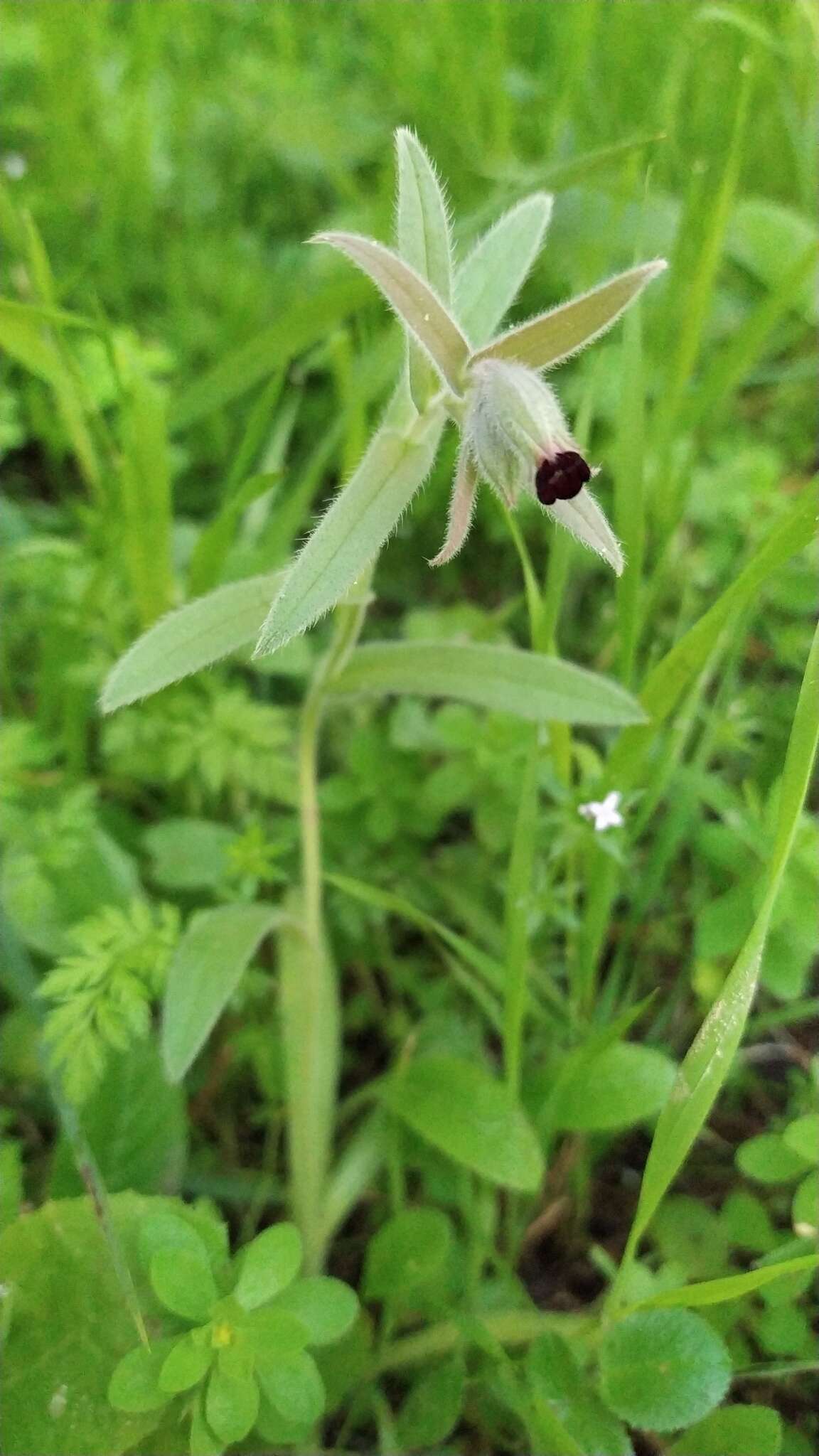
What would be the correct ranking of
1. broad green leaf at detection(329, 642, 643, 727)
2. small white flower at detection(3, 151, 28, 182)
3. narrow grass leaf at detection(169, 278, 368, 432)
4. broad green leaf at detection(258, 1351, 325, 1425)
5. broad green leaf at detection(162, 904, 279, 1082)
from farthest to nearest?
small white flower at detection(3, 151, 28, 182) < narrow grass leaf at detection(169, 278, 368, 432) < broad green leaf at detection(329, 642, 643, 727) < broad green leaf at detection(162, 904, 279, 1082) < broad green leaf at detection(258, 1351, 325, 1425)

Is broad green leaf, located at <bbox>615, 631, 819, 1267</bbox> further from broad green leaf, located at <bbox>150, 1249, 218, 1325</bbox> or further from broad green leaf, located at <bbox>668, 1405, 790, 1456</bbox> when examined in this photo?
broad green leaf, located at <bbox>150, 1249, 218, 1325</bbox>

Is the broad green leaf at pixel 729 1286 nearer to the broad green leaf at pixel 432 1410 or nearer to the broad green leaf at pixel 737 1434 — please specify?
the broad green leaf at pixel 737 1434

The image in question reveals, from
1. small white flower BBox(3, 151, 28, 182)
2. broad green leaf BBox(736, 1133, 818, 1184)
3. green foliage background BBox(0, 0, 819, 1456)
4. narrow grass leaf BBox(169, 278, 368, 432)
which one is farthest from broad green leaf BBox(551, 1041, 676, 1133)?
small white flower BBox(3, 151, 28, 182)

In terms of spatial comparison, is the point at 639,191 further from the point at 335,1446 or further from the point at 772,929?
the point at 335,1446

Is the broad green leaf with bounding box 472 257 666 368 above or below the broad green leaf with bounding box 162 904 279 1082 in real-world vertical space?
above

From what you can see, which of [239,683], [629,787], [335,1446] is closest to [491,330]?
[629,787]

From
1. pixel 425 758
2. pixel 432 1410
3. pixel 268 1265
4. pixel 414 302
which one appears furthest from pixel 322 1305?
pixel 414 302

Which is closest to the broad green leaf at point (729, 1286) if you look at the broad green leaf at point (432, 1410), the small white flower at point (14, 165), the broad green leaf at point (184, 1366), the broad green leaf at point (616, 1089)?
the broad green leaf at point (616, 1089)

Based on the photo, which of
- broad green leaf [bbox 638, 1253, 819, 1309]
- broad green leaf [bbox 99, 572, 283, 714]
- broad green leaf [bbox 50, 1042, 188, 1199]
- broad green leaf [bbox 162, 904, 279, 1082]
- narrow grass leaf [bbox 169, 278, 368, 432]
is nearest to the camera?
broad green leaf [bbox 638, 1253, 819, 1309]
